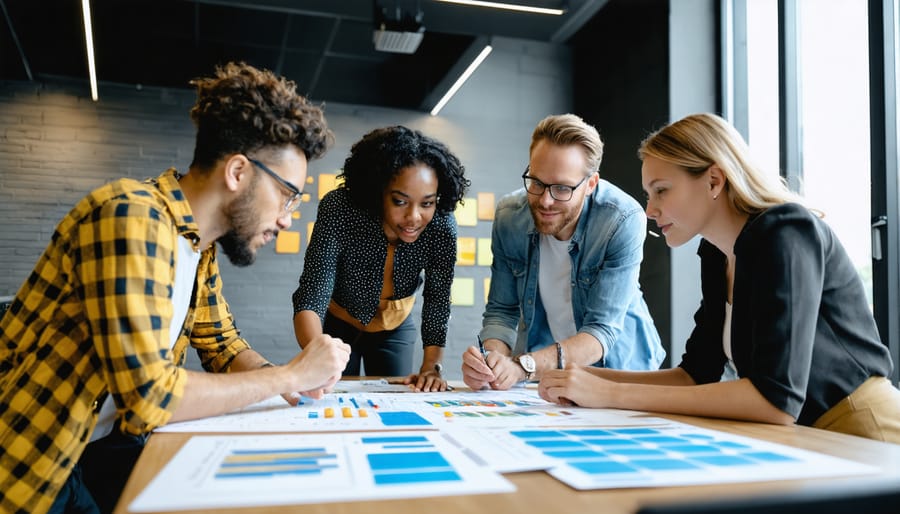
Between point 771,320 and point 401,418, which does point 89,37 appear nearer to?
point 401,418

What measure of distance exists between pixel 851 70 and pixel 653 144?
2.15 meters

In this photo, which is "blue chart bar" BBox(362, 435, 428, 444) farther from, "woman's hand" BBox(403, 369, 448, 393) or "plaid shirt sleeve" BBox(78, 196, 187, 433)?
"woman's hand" BBox(403, 369, 448, 393)

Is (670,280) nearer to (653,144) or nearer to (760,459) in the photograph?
(653,144)

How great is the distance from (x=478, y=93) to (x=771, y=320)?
164 inches

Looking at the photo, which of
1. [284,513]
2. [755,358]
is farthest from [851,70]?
[284,513]

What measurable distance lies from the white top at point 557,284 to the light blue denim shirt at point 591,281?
3cm

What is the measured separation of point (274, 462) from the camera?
2.58 ft

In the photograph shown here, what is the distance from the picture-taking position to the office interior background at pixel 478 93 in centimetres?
305

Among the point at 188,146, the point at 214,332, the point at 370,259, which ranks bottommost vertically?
the point at 214,332

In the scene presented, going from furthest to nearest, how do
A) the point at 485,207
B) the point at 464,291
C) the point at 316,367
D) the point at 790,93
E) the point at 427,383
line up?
1. the point at 485,207
2. the point at 464,291
3. the point at 790,93
4. the point at 427,383
5. the point at 316,367

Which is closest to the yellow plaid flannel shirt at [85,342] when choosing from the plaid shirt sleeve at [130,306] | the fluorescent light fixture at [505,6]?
the plaid shirt sleeve at [130,306]

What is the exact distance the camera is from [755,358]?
1169mm

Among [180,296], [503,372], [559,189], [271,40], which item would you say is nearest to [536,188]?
[559,189]

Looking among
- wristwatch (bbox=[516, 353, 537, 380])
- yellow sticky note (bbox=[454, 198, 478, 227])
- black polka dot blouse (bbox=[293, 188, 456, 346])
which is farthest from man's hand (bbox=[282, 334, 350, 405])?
yellow sticky note (bbox=[454, 198, 478, 227])
